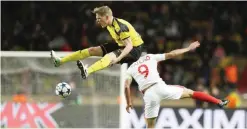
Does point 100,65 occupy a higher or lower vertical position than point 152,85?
higher

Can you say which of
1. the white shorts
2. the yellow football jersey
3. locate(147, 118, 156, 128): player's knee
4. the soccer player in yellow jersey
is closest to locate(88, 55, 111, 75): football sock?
the soccer player in yellow jersey

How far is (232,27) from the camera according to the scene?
69.7 ft

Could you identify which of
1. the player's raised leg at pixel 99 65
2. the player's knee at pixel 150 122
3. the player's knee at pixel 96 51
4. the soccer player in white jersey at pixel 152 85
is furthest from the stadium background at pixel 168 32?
the player's raised leg at pixel 99 65

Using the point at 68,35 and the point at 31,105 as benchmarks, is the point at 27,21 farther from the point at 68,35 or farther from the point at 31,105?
the point at 31,105

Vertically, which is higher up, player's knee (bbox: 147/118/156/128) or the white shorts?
the white shorts

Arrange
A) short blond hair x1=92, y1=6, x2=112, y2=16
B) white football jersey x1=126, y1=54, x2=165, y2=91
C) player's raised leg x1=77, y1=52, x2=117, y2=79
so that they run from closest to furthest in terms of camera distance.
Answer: player's raised leg x1=77, y1=52, x2=117, y2=79, short blond hair x1=92, y1=6, x2=112, y2=16, white football jersey x1=126, y1=54, x2=165, y2=91

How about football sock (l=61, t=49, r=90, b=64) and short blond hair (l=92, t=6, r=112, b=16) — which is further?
football sock (l=61, t=49, r=90, b=64)

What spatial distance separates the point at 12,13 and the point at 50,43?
1.34m

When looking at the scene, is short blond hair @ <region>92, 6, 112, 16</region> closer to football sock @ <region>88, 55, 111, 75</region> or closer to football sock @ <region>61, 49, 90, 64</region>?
football sock @ <region>88, 55, 111, 75</region>

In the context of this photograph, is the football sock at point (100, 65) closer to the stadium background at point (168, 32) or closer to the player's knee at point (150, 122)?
the player's knee at point (150, 122)

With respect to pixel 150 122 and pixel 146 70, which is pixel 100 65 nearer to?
pixel 146 70

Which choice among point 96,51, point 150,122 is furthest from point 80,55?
point 150,122

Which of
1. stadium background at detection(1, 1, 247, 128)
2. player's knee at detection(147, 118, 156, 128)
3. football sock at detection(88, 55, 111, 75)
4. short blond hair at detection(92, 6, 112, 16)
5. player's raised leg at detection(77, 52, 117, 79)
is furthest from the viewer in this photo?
stadium background at detection(1, 1, 247, 128)

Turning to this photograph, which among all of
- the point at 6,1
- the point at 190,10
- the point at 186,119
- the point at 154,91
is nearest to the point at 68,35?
the point at 6,1
